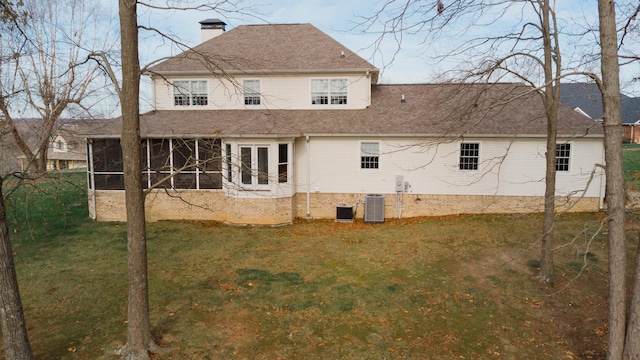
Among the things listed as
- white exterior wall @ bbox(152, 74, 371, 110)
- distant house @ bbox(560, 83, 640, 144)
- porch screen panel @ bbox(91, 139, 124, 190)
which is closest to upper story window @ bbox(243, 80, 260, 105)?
white exterior wall @ bbox(152, 74, 371, 110)

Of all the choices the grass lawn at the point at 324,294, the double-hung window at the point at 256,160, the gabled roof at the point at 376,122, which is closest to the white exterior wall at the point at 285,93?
the gabled roof at the point at 376,122

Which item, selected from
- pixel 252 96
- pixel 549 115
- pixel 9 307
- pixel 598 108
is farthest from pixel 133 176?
pixel 598 108

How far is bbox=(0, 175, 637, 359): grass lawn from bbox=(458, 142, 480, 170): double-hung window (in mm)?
2910

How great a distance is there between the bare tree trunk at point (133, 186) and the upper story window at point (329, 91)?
1150 centimetres

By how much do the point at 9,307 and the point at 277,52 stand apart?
49.4 feet

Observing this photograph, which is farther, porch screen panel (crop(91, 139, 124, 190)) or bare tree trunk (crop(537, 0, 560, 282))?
porch screen panel (crop(91, 139, 124, 190))

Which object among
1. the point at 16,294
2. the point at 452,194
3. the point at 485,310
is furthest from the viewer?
the point at 452,194

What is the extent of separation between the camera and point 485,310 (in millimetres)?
8047

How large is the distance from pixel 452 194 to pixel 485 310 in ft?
26.3

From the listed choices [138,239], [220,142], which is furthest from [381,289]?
[220,142]

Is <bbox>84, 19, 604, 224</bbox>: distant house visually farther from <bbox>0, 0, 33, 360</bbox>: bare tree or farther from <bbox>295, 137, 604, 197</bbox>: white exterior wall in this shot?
<bbox>0, 0, 33, 360</bbox>: bare tree

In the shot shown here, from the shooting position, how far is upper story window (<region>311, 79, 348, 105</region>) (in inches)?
671

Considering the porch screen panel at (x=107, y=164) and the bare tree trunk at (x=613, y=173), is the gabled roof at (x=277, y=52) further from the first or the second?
the bare tree trunk at (x=613, y=173)

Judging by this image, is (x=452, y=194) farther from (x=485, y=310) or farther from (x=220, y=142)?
(x=220, y=142)
